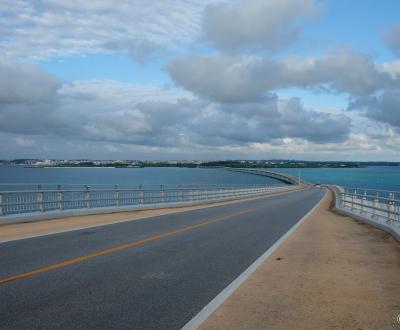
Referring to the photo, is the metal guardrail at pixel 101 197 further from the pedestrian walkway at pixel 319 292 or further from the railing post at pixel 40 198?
the pedestrian walkway at pixel 319 292

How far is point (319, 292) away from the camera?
8.35 meters

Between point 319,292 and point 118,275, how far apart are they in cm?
357

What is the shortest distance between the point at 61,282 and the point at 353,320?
4735 millimetres

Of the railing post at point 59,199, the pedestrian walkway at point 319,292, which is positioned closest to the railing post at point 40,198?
the railing post at point 59,199

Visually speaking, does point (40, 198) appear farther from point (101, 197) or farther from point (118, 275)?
point (118, 275)

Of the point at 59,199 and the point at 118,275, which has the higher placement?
the point at 59,199

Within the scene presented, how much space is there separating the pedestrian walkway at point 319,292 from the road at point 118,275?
58 cm

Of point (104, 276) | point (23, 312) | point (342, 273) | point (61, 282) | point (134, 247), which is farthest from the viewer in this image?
point (134, 247)

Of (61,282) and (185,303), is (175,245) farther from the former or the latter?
(185,303)

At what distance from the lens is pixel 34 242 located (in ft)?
43.9

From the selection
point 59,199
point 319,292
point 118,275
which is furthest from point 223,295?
point 59,199

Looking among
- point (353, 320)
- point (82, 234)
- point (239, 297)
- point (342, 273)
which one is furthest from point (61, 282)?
point (82, 234)

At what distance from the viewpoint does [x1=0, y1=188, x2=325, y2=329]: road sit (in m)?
6.59

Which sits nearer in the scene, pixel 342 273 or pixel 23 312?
pixel 23 312
